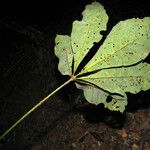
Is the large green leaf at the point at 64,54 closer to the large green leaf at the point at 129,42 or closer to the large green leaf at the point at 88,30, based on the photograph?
the large green leaf at the point at 88,30

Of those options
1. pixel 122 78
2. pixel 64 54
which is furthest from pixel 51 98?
pixel 122 78

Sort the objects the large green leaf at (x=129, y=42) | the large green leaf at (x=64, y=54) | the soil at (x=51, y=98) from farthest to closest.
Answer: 1. the soil at (x=51, y=98)
2. the large green leaf at (x=64, y=54)
3. the large green leaf at (x=129, y=42)

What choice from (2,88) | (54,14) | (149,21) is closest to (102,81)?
(149,21)

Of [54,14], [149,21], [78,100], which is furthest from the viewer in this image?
[54,14]

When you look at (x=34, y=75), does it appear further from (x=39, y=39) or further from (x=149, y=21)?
(x=149, y=21)

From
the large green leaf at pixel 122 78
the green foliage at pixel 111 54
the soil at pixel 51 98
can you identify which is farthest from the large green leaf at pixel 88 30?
the soil at pixel 51 98

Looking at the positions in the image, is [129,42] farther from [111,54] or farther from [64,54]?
[64,54]
